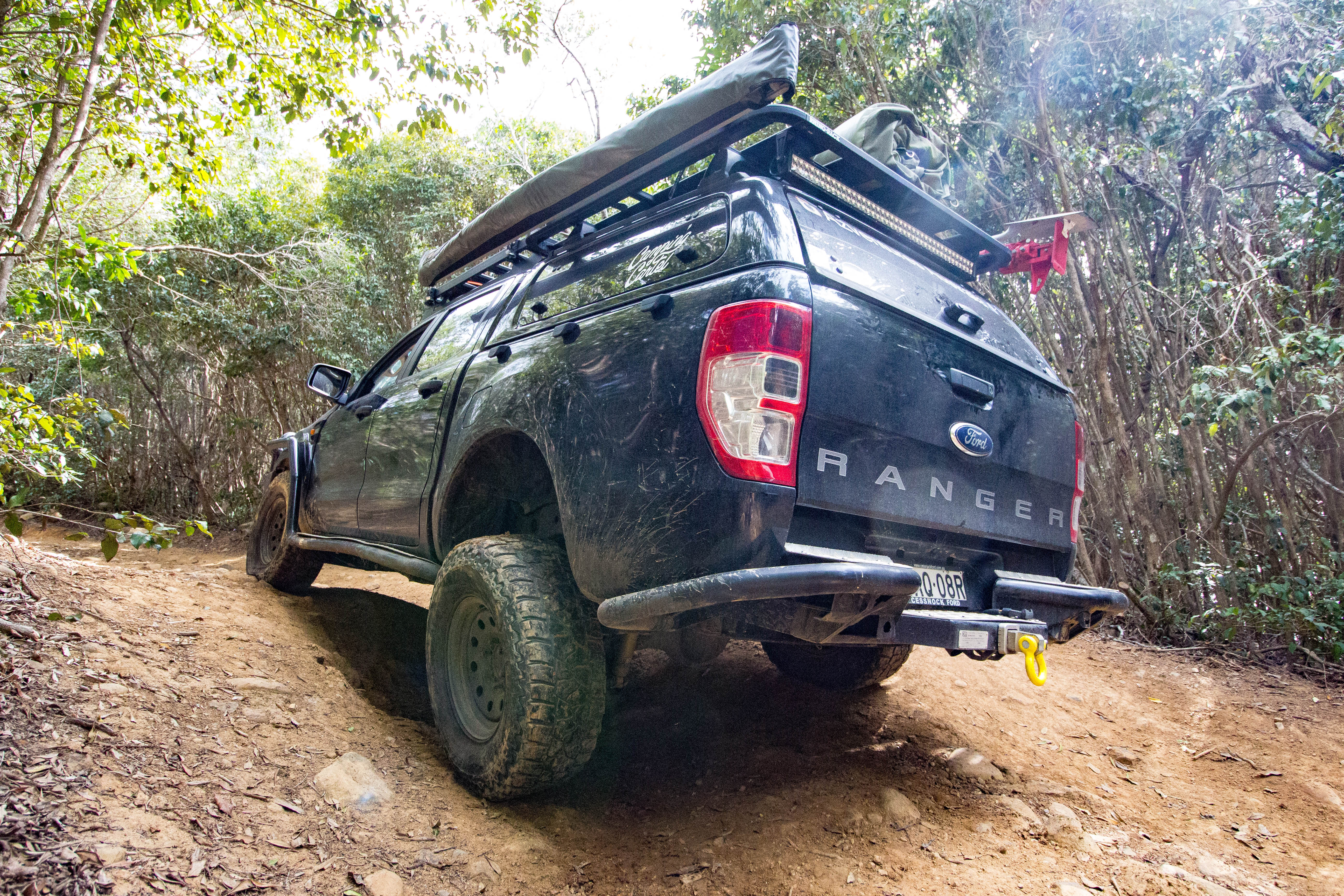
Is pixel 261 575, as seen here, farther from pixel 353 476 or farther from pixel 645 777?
pixel 645 777

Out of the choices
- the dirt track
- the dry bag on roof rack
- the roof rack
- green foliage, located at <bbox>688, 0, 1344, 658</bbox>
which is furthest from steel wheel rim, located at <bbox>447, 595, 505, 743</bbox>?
green foliage, located at <bbox>688, 0, 1344, 658</bbox>

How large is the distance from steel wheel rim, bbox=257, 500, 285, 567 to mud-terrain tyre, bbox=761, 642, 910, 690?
3239mm

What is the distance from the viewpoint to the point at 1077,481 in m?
2.73

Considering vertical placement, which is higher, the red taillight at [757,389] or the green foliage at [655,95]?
the green foliage at [655,95]

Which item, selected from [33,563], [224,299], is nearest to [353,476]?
[33,563]

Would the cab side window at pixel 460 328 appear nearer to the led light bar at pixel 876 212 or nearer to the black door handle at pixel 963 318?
the led light bar at pixel 876 212

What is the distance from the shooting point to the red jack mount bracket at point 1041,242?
11.8 ft

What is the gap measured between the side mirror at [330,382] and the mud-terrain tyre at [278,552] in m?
0.70

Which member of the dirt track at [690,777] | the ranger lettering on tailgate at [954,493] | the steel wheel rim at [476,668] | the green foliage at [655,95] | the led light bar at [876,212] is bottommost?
the dirt track at [690,777]

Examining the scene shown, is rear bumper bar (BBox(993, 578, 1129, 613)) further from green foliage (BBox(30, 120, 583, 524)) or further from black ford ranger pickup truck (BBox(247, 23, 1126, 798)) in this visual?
green foliage (BBox(30, 120, 583, 524))

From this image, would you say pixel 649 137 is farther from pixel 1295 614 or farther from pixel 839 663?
pixel 1295 614

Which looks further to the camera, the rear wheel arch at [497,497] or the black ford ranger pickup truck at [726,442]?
the rear wheel arch at [497,497]

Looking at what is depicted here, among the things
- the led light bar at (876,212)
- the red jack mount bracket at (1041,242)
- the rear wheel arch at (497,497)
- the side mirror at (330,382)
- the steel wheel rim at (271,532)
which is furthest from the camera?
the steel wheel rim at (271,532)

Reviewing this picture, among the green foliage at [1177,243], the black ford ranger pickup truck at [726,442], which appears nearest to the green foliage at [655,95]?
the green foliage at [1177,243]
